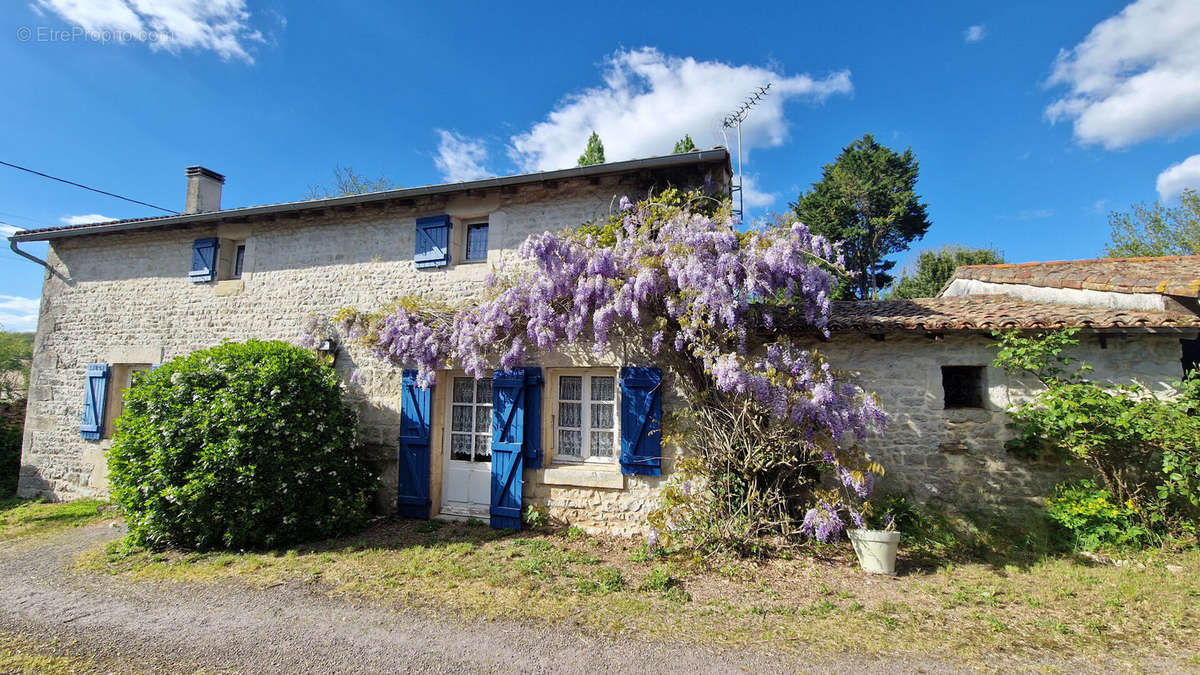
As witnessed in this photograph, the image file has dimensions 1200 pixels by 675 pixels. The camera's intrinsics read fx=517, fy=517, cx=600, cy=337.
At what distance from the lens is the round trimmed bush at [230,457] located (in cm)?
506

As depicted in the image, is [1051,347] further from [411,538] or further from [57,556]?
[57,556]

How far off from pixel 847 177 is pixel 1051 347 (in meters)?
18.6

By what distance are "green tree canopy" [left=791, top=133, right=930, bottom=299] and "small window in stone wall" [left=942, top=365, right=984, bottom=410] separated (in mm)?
16431

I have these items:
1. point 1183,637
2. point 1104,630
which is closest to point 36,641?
point 1104,630

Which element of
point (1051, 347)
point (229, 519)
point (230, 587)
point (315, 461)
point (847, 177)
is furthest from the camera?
point (847, 177)

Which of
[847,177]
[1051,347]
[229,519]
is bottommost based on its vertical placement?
[229,519]

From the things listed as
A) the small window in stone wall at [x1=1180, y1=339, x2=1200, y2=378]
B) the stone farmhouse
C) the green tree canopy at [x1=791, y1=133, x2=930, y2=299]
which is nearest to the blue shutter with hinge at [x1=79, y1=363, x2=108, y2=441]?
the stone farmhouse

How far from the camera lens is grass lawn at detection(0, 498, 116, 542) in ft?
20.5

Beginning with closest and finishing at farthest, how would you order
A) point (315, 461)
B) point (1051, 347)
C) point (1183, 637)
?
point (1183, 637) → point (1051, 347) → point (315, 461)

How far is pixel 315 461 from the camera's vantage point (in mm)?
5441

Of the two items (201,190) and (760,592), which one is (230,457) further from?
(201,190)

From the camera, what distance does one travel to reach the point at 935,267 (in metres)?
19.8

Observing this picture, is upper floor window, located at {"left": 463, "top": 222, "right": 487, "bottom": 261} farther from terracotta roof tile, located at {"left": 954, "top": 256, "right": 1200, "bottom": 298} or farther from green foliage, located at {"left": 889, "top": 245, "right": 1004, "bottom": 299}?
green foliage, located at {"left": 889, "top": 245, "right": 1004, "bottom": 299}

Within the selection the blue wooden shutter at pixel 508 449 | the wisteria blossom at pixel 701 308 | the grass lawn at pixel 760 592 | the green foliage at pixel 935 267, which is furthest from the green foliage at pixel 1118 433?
the green foliage at pixel 935 267
